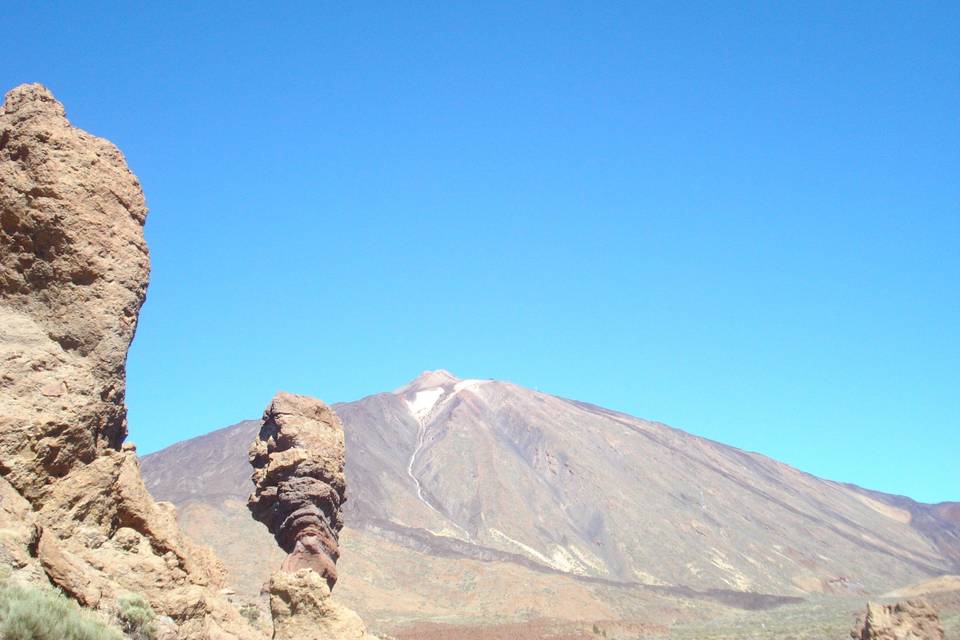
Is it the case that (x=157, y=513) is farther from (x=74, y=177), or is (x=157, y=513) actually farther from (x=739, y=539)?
(x=739, y=539)

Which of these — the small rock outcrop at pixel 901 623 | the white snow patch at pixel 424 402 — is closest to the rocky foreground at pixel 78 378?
the small rock outcrop at pixel 901 623

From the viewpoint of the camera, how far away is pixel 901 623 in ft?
77.9

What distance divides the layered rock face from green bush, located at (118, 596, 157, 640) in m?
0.13

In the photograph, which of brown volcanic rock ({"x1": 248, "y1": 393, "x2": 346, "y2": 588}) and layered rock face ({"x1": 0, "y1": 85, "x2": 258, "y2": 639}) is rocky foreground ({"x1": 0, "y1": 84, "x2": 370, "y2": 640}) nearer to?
layered rock face ({"x1": 0, "y1": 85, "x2": 258, "y2": 639})

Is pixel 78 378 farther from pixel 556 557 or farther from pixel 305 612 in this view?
→ pixel 556 557

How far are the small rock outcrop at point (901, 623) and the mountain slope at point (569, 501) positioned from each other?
3577 centimetres

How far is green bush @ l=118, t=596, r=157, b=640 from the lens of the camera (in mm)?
6844

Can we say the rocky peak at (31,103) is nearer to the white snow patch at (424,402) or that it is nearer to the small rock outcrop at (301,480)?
the small rock outcrop at (301,480)

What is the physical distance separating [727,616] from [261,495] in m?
51.6

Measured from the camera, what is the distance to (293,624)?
11352 mm

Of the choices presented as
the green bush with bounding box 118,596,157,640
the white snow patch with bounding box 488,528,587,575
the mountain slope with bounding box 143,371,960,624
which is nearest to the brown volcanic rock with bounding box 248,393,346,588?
the green bush with bounding box 118,596,157,640

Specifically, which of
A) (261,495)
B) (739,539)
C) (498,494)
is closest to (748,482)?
(739,539)

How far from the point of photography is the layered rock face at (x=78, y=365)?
25.0 ft

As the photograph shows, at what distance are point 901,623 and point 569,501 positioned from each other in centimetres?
7661
